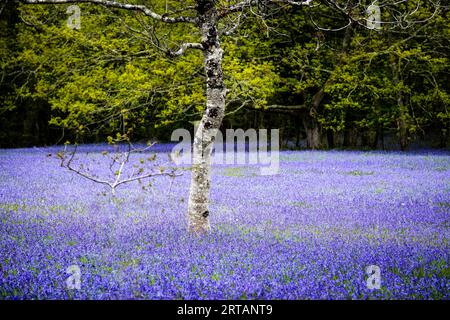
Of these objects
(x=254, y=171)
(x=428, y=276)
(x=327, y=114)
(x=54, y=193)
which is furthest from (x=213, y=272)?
(x=327, y=114)

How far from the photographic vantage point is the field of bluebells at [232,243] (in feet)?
15.3

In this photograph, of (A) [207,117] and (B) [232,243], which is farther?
(A) [207,117]

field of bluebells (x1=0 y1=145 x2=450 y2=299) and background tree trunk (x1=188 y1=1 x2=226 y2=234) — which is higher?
background tree trunk (x1=188 y1=1 x2=226 y2=234)

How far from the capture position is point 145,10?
23.3 feet

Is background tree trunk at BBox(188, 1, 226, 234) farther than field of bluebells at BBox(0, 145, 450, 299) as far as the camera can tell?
Yes

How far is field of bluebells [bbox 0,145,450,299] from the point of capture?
4.66 m

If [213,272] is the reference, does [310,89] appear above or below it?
above

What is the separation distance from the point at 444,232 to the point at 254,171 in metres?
11.3

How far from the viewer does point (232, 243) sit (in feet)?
21.6

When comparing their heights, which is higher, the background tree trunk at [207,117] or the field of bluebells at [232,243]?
the background tree trunk at [207,117]

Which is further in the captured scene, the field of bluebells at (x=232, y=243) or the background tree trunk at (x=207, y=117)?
the background tree trunk at (x=207, y=117)

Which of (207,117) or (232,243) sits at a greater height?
(207,117)

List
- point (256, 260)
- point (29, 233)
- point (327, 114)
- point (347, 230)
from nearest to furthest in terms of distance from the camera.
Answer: point (256, 260) → point (29, 233) → point (347, 230) → point (327, 114)
